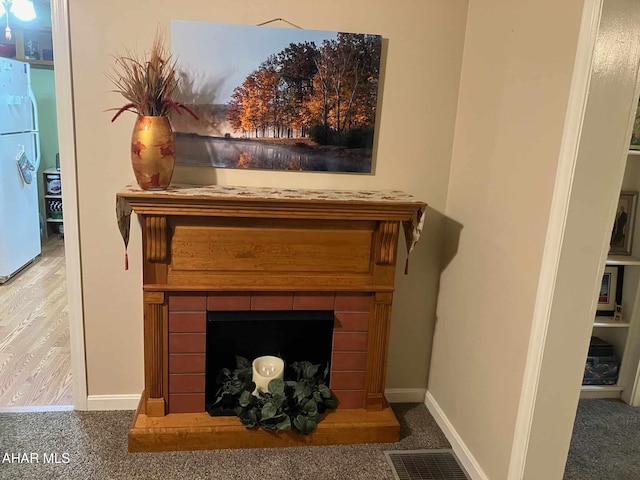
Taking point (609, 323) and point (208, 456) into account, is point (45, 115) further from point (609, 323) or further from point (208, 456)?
point (609, 323)

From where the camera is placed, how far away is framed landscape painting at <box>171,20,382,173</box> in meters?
2.18

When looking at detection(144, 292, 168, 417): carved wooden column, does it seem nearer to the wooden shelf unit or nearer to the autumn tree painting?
the autumn tree painting

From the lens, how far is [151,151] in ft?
6.58

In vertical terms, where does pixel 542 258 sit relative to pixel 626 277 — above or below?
above

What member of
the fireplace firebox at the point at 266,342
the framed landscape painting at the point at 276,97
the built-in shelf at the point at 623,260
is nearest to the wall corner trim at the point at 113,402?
the fireplace firebox at the point at 266,342

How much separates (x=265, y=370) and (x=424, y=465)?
78 cm

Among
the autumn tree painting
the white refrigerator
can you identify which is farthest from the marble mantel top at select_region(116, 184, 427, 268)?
the white refrigerator

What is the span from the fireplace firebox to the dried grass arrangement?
92cm

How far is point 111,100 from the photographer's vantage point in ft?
7.16

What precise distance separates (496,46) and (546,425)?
1390 mm

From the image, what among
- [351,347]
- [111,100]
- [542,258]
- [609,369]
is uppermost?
[111,100]

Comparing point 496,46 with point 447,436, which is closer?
point 496,46

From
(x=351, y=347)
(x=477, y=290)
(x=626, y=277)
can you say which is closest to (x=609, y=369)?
(x=626, y=277)

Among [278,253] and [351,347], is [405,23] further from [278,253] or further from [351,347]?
[351,347]
